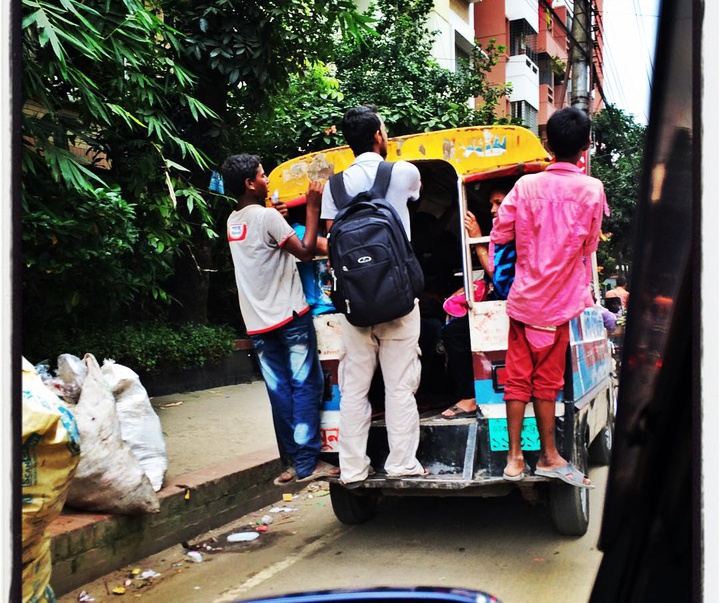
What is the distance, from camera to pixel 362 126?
3.38 meters

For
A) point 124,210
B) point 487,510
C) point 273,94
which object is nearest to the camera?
point 487,510

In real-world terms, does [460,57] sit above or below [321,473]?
above

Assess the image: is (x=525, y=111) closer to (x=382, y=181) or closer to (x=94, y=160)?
(x=94, y=160)

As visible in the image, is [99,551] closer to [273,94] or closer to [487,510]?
[487,510]

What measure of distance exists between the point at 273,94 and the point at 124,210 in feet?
8.94

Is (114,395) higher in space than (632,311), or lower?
lower

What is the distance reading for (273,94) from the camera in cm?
727

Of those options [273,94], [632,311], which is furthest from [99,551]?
[273,94]

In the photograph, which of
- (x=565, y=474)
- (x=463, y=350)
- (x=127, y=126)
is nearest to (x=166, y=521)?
(x=463, y=350)

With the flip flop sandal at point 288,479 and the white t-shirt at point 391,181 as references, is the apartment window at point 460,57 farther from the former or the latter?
the flip flop sandal at point 288,479

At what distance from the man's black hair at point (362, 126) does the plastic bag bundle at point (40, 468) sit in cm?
204

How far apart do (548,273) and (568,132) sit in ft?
2.20

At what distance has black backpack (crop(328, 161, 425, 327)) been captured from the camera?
312cm

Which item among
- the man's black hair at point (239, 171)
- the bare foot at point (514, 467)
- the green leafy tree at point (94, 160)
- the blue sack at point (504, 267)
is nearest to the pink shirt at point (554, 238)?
the blue sack at point (504, 267)
